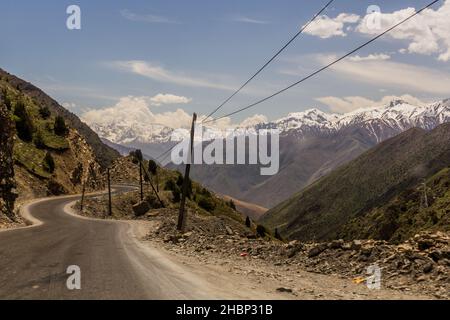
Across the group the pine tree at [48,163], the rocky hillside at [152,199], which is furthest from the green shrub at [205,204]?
the pine tree at [48,163]

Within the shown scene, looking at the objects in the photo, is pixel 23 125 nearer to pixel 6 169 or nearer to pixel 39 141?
pixel 39 141

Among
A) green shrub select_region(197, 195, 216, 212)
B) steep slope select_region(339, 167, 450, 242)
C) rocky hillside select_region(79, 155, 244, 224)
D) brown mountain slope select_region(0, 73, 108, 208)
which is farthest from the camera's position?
steep slope select_region(339, 167, 450, 242)

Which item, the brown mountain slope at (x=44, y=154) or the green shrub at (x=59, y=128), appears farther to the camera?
the green shrub at (x=59, y=128)

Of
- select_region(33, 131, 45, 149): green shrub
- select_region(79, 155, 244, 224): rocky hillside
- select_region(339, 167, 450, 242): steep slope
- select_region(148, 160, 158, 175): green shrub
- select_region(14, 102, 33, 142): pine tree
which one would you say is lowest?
select_region(339, 167, 450, 242): steep slope

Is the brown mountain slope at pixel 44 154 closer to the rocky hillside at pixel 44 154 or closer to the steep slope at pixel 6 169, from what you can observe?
the rocky hillside at pixel 44 154

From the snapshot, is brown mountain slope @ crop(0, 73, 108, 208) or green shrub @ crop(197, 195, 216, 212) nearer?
brown mountain slope @ crop(0, 73, 108, 208)

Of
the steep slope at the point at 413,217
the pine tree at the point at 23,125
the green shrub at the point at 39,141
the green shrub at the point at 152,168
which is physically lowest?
the steep slope at the point at 413,217

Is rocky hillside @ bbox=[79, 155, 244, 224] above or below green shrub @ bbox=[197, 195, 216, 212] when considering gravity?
above

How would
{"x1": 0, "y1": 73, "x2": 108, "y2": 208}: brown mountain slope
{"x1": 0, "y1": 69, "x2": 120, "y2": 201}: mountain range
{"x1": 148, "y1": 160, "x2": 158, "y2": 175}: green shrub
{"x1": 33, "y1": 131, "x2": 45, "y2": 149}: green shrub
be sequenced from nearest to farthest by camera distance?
{"x1": 0, "y1": 69, "x2": 120, "y2": 201}: mountain range
{"x1": 0, "y1": 73, "x2": 108, "y2": 208}: brown mountain slope
{"x1": 33, "y1": 131, "x2": 45, "y2": 149}: green shrub
{"x1": 148, "y1": 160, "x2": 158, "y2": 175}: green shrub

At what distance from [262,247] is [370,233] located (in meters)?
151

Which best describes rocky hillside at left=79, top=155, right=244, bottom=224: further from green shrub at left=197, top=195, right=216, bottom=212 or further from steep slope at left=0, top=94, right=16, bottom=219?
steep slope at left=0, top=94, right=16, bottom=219

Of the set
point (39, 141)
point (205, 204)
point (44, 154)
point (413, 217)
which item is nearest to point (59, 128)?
point (39, 141)

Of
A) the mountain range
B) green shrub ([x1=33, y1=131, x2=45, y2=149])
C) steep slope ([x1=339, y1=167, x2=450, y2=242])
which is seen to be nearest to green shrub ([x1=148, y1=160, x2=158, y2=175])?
the mountain range
